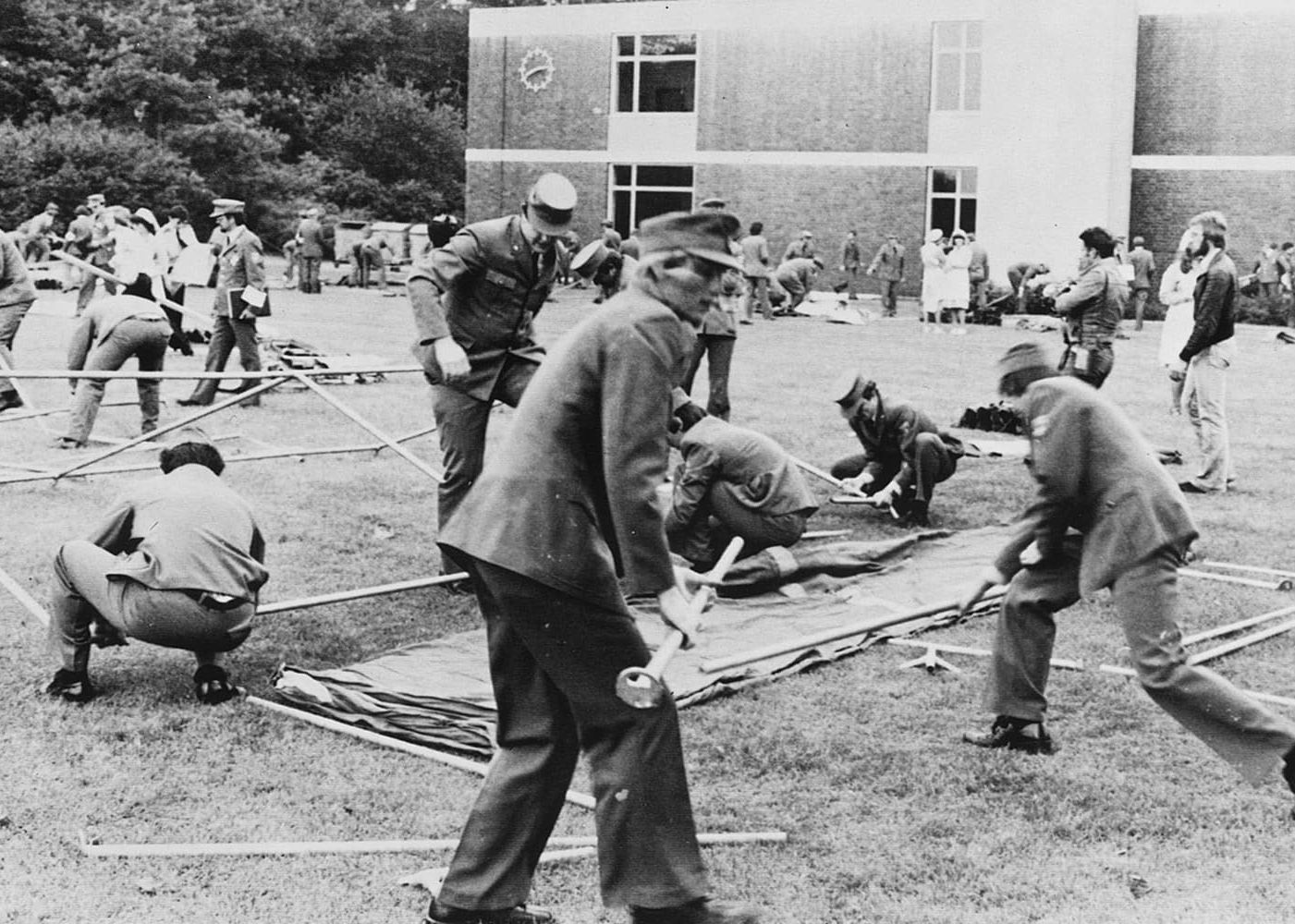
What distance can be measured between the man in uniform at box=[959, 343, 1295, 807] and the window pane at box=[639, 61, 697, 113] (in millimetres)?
33030

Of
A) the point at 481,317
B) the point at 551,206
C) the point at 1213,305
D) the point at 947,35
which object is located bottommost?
the point at 481,317

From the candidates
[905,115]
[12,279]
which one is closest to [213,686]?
[12,279]

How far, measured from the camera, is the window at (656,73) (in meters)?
38.0

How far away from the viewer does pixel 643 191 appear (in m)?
39.0

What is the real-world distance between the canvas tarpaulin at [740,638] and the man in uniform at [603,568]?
160cm

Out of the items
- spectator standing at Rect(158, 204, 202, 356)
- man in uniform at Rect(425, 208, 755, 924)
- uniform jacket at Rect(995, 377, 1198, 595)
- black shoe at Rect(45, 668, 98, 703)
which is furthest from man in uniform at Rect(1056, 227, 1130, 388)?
spectator standing at Rect(158, 204, 202, 356)

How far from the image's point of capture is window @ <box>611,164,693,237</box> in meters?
38.6

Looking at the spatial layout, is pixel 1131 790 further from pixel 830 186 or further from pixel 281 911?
pixel 830 186

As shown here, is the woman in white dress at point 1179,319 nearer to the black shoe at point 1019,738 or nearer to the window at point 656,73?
the black shoe at point 1019,738

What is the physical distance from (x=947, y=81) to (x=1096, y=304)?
24521 millimetres

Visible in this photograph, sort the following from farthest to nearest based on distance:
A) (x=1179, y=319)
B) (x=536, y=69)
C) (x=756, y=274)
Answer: (x=536, y=69) → (x=756, y=274) → (x=1179, y=319)

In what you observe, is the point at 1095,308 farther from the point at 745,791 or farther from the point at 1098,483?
the point at 745,791

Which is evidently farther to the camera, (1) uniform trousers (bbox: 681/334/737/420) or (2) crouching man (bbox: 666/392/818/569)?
(1) uniform trousers (bbox: 681/334/737/420)

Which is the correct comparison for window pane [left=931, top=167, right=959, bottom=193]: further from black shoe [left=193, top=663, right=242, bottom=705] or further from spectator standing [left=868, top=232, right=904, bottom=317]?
black shoe [left=193, top=663, right=242, bottom=705]
